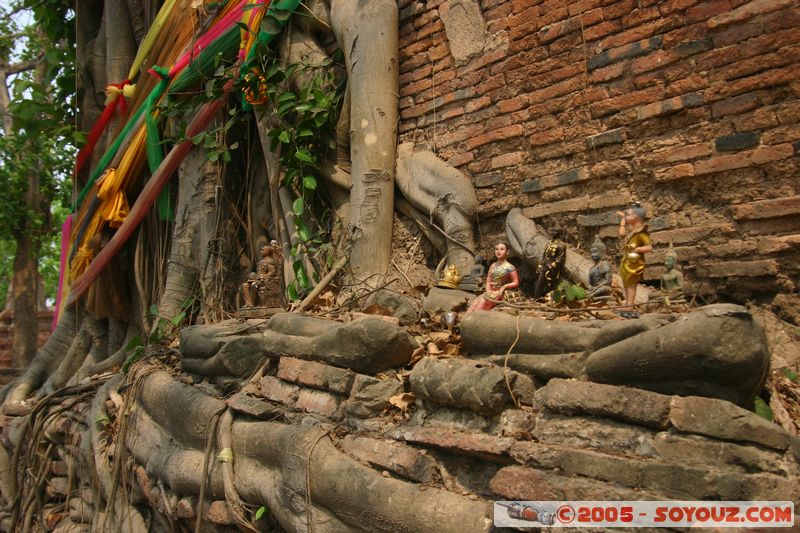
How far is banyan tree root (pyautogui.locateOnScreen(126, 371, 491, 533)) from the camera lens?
90.8 inches

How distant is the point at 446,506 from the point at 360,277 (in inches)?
88.5

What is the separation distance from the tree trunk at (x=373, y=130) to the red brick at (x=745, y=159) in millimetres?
1856

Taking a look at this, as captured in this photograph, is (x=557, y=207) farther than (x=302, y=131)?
No

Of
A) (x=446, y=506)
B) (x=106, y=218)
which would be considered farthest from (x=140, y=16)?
(x=446, y=506)

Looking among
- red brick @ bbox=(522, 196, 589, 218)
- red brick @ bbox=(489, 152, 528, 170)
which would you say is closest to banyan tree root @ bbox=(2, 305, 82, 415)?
red brick @ bbox=(489, 152, 528, 170)

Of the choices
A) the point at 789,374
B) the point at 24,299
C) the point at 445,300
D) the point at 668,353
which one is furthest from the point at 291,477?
the point at 24,299

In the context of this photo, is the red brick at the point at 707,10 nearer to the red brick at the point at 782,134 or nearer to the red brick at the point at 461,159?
the red brick at the point at 782,134

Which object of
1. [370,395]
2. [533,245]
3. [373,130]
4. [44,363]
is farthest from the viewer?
[44,363]

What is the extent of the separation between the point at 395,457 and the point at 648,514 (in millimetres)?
929

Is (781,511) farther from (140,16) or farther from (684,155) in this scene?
(140,16)

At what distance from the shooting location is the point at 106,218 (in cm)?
640

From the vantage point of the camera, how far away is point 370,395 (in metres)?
2.83

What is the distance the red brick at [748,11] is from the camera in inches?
125

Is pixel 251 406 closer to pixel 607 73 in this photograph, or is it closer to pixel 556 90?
pixel 556 90
